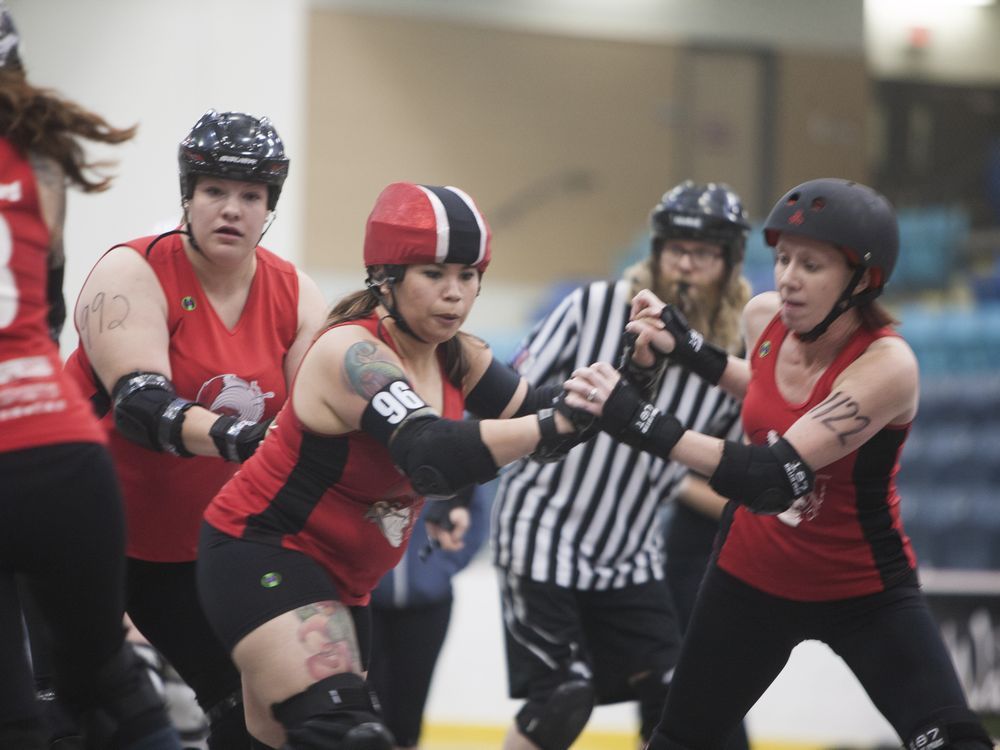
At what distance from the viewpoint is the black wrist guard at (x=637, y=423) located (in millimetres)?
3018

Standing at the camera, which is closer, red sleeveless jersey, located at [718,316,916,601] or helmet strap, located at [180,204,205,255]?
red sleeveless jersey, located at [718,316,916,601]

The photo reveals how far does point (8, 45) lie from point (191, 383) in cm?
100

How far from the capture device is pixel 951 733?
3.10 m

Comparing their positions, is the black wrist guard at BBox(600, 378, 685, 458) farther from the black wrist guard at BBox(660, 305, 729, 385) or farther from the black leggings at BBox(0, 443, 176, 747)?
the black leggings at BBox(0, 443, 176, 747)

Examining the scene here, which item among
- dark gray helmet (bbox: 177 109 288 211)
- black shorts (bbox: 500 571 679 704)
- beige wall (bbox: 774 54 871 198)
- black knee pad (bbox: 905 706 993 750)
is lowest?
black shorts (bbox: 500 571 679 704)

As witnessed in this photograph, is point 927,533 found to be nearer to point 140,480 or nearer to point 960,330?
point 960,330

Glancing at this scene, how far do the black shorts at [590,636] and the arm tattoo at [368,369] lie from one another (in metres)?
1.54

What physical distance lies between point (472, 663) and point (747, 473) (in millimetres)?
3348

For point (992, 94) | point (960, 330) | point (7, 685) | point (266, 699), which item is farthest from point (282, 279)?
point (992, 94)

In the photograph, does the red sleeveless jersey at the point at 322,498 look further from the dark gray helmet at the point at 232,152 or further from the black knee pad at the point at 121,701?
the dark gray helmet at the point at 232,152

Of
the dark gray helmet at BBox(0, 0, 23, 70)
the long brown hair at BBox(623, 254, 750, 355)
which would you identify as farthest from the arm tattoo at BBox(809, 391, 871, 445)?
the dark gray helmet at BBox(0, 0, 23, 70)

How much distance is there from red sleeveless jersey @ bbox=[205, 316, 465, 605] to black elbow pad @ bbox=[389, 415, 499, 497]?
0.55 feet

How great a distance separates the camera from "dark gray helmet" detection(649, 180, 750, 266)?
4.16 metres

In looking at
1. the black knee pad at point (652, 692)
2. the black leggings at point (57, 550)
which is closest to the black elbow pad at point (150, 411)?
the black leggings at point (57, 550)
